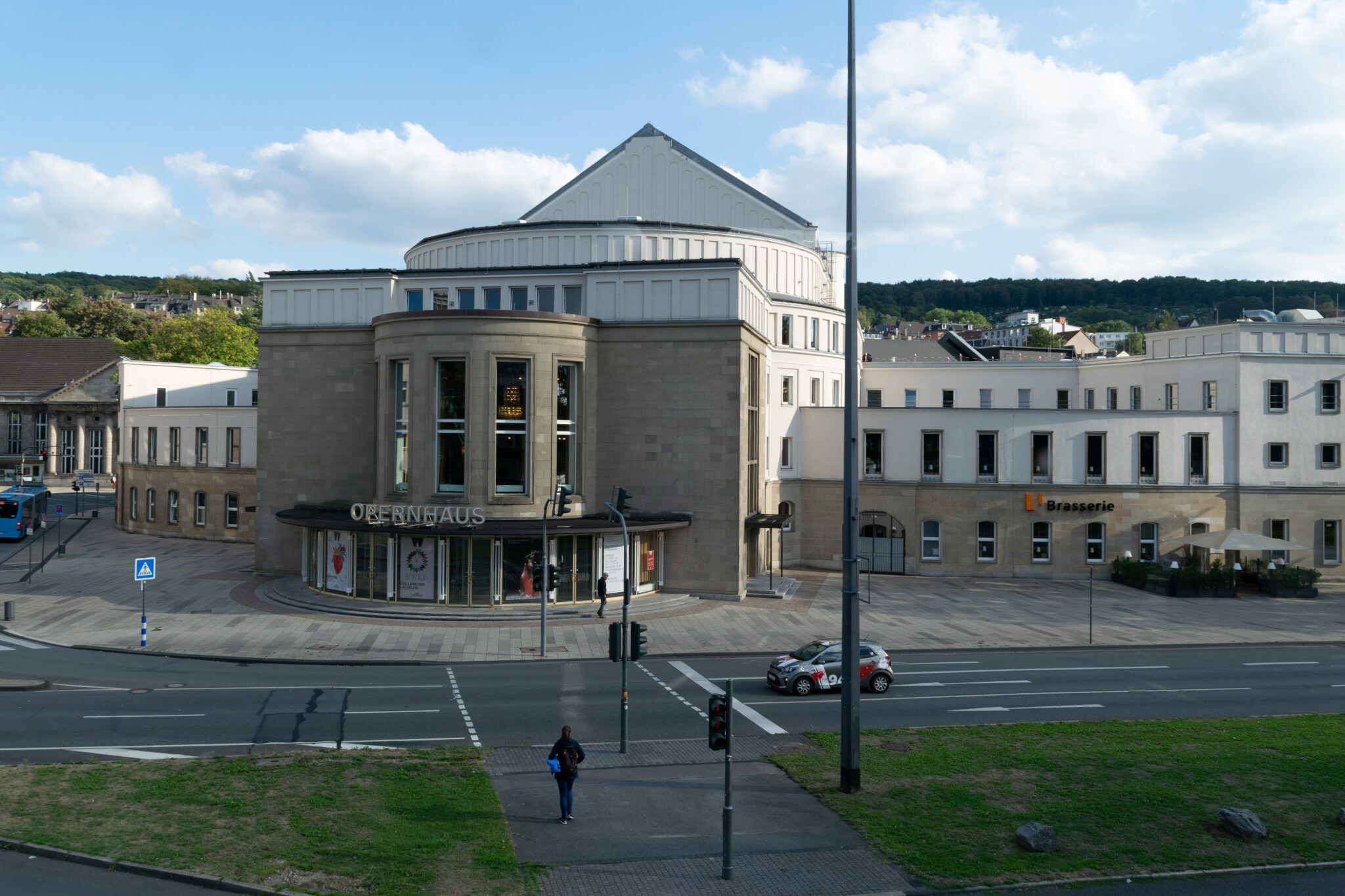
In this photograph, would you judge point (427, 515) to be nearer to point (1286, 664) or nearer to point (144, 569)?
point (144, 569)

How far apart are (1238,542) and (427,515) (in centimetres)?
3580

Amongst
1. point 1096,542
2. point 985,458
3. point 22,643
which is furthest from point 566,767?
point 1096,542

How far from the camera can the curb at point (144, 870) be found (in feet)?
40.9

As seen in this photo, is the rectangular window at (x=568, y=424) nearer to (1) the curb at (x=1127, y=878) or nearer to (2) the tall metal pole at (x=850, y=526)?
(2) the tall metal pole at (x=850, y=526)

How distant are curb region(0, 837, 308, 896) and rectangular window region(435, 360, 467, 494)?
2427cm

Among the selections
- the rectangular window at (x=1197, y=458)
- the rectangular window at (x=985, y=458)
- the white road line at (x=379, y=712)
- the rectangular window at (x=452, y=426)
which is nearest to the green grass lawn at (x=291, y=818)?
the white road line at (x=379, y=712)

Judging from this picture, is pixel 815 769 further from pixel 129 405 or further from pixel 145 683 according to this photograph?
pixel 129 405

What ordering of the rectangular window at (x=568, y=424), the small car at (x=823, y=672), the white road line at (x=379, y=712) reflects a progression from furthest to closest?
the rectangular window at (x=568, y=424) < the small car at (x=823, y=672) < the white road line at (x=379, y=712)

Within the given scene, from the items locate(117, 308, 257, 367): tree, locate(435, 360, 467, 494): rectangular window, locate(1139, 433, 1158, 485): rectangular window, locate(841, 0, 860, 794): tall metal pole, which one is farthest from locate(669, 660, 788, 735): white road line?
locate(117, 308, 257, 367): tree

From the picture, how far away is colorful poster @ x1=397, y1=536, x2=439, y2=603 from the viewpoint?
36844 mm

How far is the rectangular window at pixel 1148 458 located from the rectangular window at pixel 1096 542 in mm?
3057

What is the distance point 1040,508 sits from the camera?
48094 mm

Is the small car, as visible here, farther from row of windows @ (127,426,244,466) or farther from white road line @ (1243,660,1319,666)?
row of windows @ (127,426,244,466)

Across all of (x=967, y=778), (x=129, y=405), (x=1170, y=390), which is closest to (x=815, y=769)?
(x=967, y=778)
